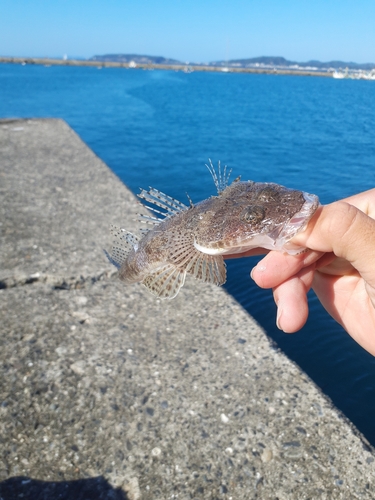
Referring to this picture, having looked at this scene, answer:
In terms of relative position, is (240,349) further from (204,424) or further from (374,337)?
(374,337)

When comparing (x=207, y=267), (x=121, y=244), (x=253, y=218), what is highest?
(x=253, y=218)

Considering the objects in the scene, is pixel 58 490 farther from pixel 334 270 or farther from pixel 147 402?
pixel 334 270

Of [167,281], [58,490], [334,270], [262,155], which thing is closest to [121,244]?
[167,281]

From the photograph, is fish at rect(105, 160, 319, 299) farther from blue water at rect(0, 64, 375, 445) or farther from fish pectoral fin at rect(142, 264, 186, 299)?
blue water at rect(0, 64, 375, 445)

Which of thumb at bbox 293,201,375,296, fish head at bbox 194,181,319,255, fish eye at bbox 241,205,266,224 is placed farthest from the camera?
fish eye at bbox 241,205,266,224

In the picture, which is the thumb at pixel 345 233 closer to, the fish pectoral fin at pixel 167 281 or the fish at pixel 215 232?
the fish at pixel 215 232

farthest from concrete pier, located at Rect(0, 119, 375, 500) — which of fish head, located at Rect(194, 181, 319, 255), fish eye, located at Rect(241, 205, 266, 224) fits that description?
fish eye, located at Rect(241, 205, 266, 224)

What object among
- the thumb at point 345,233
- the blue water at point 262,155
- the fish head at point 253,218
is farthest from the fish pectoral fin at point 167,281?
the blue water at point 262,155
